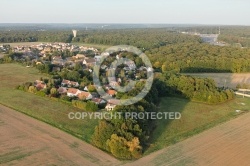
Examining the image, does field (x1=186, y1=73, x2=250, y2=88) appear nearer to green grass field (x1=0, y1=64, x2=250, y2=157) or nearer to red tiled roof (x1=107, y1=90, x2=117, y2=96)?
green grass field (x1=0, y1=64, x2=250, y2=157)

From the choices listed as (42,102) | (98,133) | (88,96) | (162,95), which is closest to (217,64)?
(162,95)

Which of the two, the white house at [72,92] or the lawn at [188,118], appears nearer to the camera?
the lawn at [188,118]

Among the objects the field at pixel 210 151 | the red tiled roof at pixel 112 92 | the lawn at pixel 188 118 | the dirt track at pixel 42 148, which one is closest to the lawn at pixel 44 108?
the dirt track at pixel 42 148

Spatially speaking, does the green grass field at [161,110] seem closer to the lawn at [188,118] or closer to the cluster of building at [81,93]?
the lawn at [188,118]

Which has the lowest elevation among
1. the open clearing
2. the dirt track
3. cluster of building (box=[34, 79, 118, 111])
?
the open clearing

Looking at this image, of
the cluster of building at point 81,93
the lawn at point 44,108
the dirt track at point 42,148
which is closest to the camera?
the dirt track at point 42,148

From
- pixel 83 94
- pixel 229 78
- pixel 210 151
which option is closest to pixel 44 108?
pixel 83 94

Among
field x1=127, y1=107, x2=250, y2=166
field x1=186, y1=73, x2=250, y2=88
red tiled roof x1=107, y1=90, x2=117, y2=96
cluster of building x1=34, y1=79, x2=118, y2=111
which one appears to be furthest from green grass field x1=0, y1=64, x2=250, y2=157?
field x1=186, y1=73, x2=250, y2=88
